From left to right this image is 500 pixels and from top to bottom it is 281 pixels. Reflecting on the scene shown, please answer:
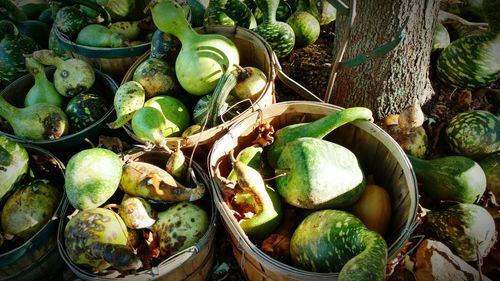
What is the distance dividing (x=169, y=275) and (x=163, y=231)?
21 cm

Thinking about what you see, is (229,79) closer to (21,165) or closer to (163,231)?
(163,231)

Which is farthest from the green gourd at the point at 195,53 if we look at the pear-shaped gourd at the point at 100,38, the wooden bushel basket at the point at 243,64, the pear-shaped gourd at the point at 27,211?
the pear-shaped gourd at the point at 27,211

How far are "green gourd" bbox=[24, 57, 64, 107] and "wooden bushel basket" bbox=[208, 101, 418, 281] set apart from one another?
1.30 metres

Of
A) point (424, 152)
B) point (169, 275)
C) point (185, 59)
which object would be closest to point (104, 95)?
point (185, 59)

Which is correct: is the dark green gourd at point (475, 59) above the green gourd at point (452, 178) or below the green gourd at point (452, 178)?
above

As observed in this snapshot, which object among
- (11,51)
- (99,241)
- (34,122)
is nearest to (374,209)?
(99,241)

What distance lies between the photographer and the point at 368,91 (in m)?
2.54

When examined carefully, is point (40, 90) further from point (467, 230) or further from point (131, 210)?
point (467, 230)

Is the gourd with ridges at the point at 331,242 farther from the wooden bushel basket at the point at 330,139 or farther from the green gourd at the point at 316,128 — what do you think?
the green gourd at the point at 316,128

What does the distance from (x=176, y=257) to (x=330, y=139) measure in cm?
105

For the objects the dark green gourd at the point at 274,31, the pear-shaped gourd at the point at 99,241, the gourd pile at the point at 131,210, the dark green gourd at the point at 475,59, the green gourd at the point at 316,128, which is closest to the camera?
the pear-shaped gourd at the point at 99,241

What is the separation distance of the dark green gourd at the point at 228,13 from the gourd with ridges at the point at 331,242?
179cm

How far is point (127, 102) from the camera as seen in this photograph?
7.38 ft

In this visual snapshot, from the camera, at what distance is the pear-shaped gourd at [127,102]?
7.30ft
